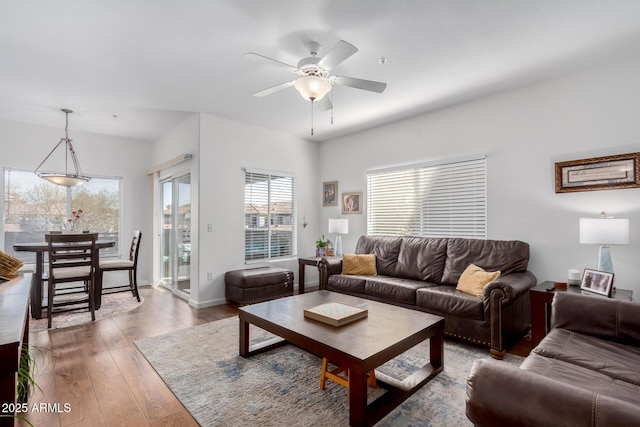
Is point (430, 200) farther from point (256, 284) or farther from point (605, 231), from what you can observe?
point (256, 284)

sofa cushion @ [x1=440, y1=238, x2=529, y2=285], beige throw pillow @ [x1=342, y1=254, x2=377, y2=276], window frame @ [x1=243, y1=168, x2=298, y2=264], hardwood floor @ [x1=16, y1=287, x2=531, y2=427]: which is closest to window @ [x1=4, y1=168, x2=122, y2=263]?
hardwood floor @ [x1=16, y1=287, x2=531, y2=427]

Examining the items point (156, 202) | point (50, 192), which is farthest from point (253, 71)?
point (50, 192)

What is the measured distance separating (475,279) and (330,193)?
3100mm

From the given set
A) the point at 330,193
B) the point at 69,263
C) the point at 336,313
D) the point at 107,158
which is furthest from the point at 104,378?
the point at 107,158

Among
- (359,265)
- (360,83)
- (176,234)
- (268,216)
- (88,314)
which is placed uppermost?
(360,83)

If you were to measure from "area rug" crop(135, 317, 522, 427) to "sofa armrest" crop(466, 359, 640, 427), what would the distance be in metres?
1.00

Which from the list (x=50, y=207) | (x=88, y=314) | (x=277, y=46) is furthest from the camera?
(x=50, y=207)

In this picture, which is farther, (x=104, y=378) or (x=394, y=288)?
(x=394, y=288)

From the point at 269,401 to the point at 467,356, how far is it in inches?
69.4

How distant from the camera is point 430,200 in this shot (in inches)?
172

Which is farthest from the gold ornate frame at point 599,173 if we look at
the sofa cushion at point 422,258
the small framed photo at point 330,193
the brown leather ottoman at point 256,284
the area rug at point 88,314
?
the area rug at point 88,314

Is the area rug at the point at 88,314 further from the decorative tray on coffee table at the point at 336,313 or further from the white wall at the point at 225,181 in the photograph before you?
the decorative tray on coffee table at the point at 336,313

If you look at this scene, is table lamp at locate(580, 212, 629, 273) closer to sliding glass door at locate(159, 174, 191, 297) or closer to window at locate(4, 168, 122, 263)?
sliding glass door at locate(159, 174, 191, 297)

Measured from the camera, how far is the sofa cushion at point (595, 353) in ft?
5.11
